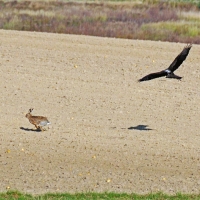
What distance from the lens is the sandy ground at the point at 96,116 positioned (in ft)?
37.1

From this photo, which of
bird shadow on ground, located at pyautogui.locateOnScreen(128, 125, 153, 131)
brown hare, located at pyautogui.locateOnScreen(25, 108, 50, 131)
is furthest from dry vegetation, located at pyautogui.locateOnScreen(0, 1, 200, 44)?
brown hare, located at pyautogui.locateOnScreen(25, 108, 50, 131)

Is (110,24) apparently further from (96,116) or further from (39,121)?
(39,121)

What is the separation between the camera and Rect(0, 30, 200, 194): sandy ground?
1132 cm

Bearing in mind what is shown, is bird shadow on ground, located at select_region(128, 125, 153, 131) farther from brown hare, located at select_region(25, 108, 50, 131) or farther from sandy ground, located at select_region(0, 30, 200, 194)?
brown hare, located at select_region(25, 108, 50, 131)

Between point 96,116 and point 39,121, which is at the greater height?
point 39,121

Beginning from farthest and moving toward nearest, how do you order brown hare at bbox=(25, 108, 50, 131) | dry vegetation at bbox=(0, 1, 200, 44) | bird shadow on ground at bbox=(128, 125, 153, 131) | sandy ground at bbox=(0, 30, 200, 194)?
1. dry vegetation at bbox=(0, 1, 200, 44)
2. bird shadow on ground at bbox=(128, 125, 153, 131)
3. brown hare at bbox=(25, 108, 50, 131)
4. sandy ground at bbox=(0, 30, 200, 194)

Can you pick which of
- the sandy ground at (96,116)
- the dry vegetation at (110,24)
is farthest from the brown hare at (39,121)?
the dry vegetation at (110,24)

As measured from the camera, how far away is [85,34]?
67.2 feet

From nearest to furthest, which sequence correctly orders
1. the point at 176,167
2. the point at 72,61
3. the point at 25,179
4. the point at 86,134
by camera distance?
the point at 25,179
the point at 176,167
the point at 86,134
the point at 72,61

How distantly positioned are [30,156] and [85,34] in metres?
8.60

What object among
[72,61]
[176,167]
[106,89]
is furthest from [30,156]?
[72,61]

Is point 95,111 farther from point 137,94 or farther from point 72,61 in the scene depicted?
point 72,61

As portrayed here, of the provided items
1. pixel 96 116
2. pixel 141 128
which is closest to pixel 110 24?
pixel 96 116

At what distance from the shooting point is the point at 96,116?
49.1 feet
